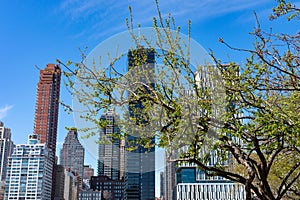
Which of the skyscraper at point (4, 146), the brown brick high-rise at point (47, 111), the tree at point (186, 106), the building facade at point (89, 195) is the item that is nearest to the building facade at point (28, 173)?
the building facade at point (89, 195)

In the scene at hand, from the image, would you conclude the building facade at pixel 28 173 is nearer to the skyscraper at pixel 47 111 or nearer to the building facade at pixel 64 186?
the building facade at pixel 64 186

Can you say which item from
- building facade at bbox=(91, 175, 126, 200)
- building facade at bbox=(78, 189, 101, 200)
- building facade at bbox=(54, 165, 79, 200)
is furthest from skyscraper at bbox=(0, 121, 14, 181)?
building facade at bbox=(91, 175, 126, 200)

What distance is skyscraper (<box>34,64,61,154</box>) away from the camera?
6117 inches

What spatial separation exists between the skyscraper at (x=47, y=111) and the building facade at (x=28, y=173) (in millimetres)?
29240

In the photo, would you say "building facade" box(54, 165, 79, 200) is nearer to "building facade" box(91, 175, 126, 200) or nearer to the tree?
"building facade" box(91, 175, 126, 200)

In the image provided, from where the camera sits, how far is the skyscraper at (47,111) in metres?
155

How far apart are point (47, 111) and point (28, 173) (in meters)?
43.8

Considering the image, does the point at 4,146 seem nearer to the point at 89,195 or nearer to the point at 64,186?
the point at 64,186

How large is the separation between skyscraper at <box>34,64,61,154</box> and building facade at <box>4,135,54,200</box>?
29240 millimetres

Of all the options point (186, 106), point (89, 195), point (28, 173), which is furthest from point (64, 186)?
point (186, 106)

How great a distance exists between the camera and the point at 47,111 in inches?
6319

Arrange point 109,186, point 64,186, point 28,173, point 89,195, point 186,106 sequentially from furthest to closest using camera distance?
point 109,186 < point 89,195 < point 64,186 < point 28,173 < point 186,106

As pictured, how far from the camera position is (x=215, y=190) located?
91.2 meters

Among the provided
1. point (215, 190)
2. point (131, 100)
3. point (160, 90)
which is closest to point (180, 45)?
point (160, 90)
